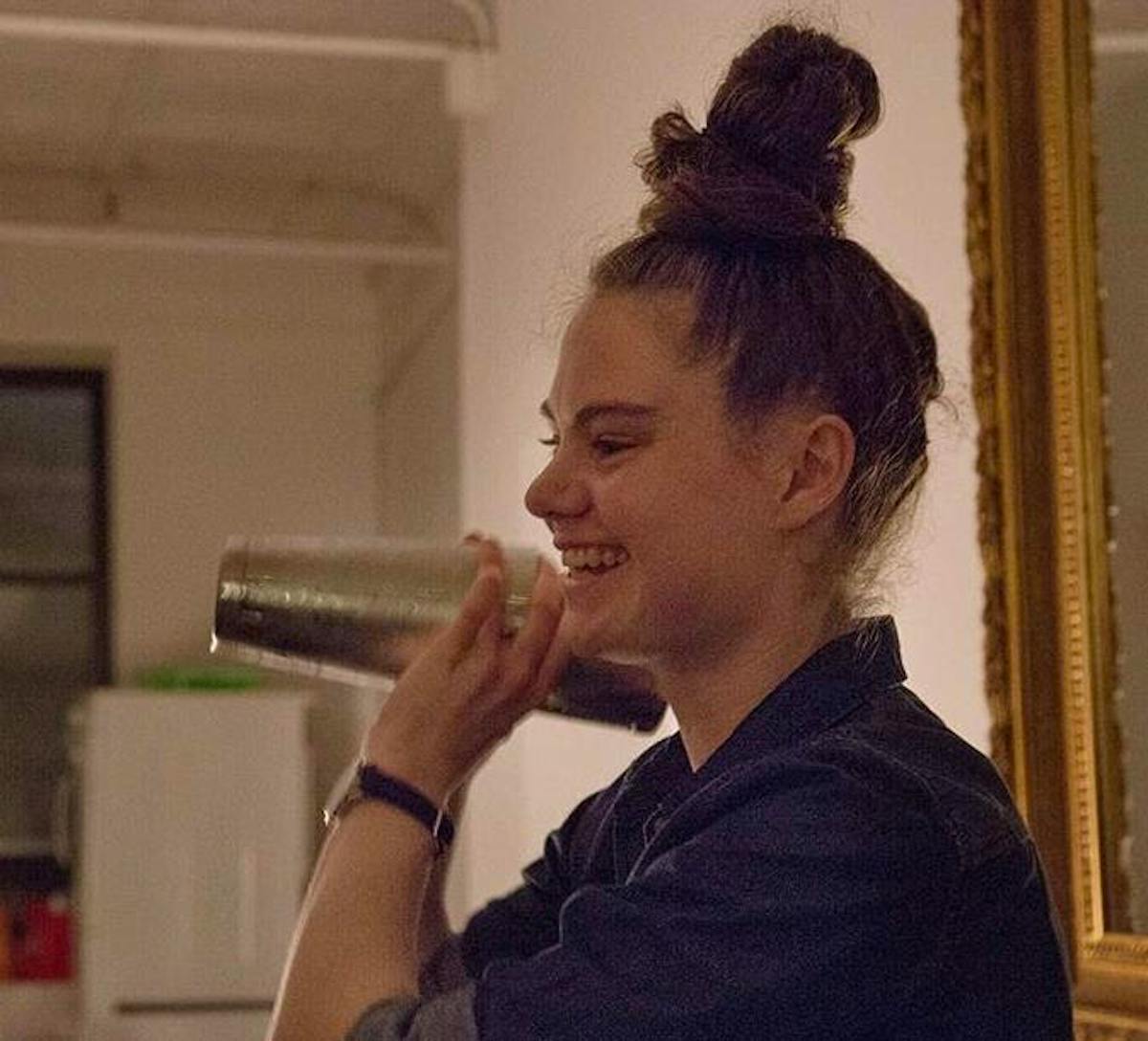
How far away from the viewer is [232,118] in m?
5.73

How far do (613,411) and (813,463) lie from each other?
10cm

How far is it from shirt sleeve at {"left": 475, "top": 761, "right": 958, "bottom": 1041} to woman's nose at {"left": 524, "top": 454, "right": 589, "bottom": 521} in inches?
7.4

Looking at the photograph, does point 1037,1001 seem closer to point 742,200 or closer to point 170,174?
point 742,200

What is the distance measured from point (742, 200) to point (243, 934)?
5019mm

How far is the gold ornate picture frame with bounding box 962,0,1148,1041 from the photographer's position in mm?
1729

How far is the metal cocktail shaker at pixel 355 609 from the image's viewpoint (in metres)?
1.31

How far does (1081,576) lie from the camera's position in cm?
175

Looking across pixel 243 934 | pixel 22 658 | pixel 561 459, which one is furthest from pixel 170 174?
pixel 561 459

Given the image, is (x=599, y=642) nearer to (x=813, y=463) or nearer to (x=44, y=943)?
(x=813, y=463)

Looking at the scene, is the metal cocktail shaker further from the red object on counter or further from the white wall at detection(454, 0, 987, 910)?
the red object on counter

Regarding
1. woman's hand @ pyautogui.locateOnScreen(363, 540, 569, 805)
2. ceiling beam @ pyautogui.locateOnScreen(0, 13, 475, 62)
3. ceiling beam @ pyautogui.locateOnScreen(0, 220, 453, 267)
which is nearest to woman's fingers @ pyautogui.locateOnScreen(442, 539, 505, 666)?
woman's hand @ pyautogui.locateOnScreen(363, 540, 569, 805)

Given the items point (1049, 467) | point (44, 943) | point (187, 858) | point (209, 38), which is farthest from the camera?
point (44, 943)

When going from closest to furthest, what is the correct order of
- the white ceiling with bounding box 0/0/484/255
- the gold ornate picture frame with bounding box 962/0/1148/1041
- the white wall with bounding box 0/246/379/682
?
the gold ornate picture frame with bounding box 962/0/1148/1041 < the white ceiling with bounding box 0/0/484/255 < the white wall with bounding box 0/246/379/682

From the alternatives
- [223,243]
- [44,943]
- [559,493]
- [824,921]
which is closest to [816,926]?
[824,921]
